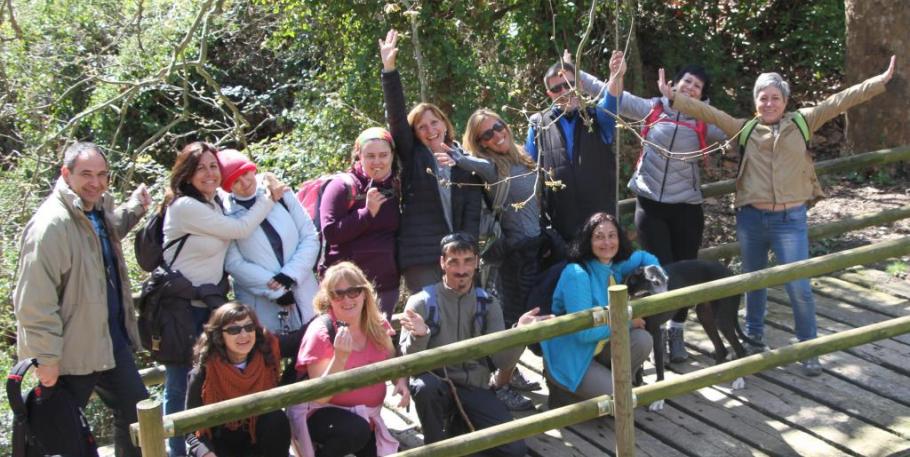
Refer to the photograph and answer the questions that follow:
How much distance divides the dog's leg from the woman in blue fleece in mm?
565

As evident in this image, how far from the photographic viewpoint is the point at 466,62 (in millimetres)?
9141

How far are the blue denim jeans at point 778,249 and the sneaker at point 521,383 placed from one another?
134 centimetres

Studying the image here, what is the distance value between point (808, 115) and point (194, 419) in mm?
3880

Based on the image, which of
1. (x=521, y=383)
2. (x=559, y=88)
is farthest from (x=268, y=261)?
(x=559, y=88)

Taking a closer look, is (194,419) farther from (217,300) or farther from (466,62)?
(466,62)

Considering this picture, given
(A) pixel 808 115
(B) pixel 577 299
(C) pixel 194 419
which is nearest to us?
(C) pixel 194 419

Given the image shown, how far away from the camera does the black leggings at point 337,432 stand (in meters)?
5.06

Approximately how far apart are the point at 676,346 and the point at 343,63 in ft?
Result: 14.4

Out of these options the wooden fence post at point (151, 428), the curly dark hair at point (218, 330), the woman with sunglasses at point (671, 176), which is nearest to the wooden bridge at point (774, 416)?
the woman with sunglasses at point (671, 176)

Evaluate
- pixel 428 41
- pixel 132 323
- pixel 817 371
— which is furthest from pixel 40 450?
pixel 428 41

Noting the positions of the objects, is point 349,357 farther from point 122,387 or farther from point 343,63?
point 343,63

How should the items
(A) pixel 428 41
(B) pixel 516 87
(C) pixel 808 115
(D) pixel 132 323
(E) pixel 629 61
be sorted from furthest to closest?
(E) pixel 629 61
(B) pixel 516 87
(A) pixel 428 41
(C) pixel 808 115
(D) pixel 132 323

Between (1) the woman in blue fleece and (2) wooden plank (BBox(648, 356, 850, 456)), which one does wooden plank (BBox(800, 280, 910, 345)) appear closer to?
(2) wooden plank (BBox(648, 356, 850, 456))

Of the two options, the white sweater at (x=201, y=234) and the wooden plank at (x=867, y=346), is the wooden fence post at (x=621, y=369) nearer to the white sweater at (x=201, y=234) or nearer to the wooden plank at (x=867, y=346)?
the white sweater at (x=201, y=234)
